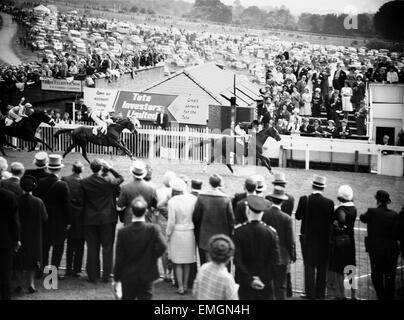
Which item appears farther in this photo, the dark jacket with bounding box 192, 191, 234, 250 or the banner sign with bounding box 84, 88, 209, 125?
the banner sign with bounding box 84, 88, 209, 125

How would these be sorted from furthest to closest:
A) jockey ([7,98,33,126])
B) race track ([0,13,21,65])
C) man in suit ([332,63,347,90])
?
man in suit ([332,63,347,90]), jockey ([7,98,33,126]), race track ([0,13,21,65])

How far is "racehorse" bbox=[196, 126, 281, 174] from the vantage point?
1028 centimetres

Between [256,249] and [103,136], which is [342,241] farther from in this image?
[103,136]

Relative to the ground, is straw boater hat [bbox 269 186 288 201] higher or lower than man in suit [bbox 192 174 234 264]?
higher

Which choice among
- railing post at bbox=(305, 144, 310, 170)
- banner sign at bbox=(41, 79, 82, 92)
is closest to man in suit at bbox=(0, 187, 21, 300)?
banner sign at bbox=(41, 79, 82, 92)

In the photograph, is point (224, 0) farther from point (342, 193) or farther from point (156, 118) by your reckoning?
point (342, 193)

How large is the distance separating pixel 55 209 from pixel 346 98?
6.33 meters

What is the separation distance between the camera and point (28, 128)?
33.8ft

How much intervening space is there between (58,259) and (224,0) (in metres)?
4.25

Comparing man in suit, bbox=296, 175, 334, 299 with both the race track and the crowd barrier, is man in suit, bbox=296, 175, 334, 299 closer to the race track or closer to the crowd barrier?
the crowd barrier

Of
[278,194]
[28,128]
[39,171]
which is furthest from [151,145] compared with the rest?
[278,194]

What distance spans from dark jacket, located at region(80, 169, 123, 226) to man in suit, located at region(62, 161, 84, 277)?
68 mm

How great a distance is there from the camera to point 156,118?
1045cm

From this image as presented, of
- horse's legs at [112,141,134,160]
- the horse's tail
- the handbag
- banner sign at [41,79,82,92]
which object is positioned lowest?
the handbag
